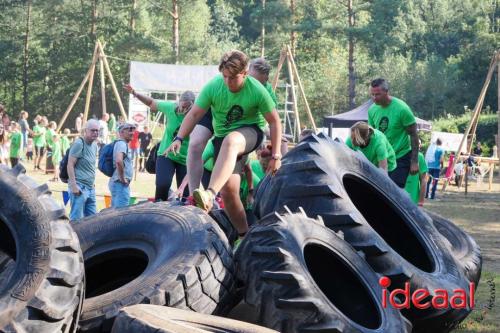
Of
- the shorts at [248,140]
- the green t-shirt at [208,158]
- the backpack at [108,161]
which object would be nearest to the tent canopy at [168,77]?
the backpack at [108,161]

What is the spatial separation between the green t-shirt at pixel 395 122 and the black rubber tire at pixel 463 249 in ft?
3.84

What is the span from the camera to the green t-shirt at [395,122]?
33.3ft

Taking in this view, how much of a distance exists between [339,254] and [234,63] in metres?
1.71

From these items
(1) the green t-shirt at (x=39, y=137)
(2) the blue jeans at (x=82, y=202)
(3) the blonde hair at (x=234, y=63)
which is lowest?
(1) the green t-shirt at (x=39, y=137)

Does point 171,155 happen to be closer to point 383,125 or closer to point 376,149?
point 376,149

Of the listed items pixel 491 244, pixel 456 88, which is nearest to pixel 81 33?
pixel 456 88

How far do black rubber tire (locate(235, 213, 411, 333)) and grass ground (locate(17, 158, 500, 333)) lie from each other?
1.11 m

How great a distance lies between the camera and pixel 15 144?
24.5 meters

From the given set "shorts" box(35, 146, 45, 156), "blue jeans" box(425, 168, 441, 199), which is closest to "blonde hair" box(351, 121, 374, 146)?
"blue jeans" box(425, 168, 441, 199)

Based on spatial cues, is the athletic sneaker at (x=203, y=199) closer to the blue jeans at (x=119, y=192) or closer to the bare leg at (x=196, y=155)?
the bare leg at (x=196, y=155)

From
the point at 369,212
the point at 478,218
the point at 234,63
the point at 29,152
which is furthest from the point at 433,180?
the point at 234,63

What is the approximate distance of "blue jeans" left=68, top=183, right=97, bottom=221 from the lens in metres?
11.1

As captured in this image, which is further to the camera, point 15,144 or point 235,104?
point 15,144

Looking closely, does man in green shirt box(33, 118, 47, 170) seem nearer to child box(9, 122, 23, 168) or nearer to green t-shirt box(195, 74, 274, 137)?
child box(9, 122, 23, 168)
